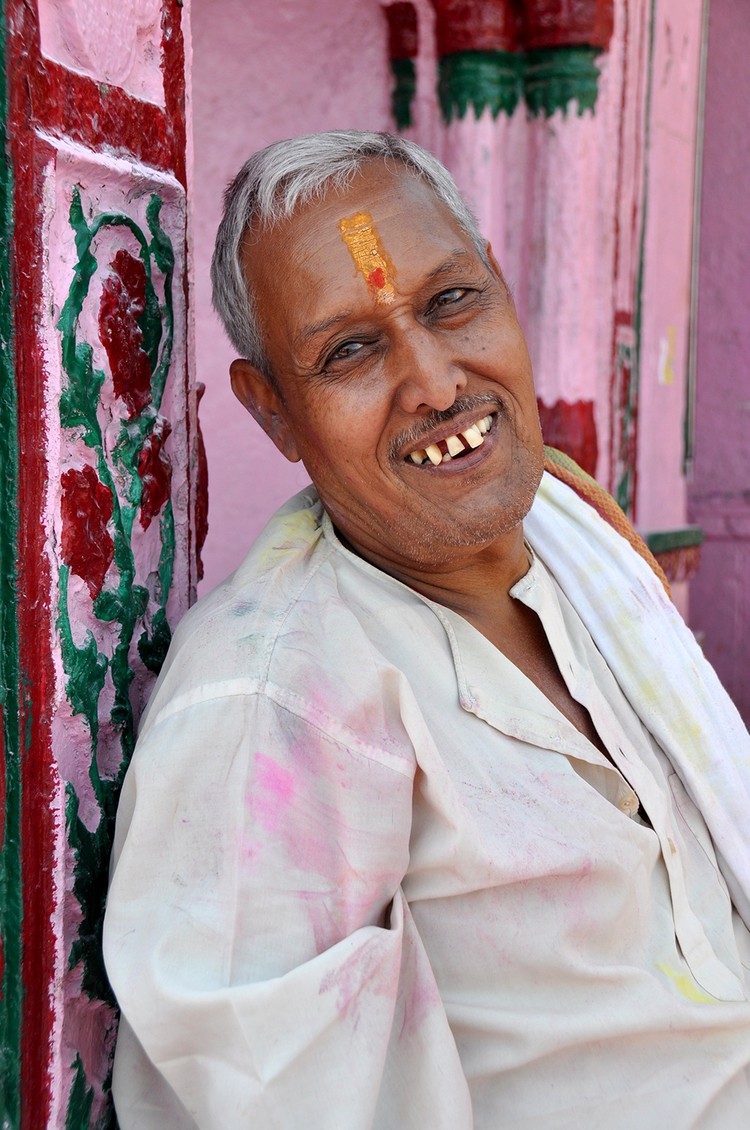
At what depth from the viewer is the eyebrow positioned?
1.45 m

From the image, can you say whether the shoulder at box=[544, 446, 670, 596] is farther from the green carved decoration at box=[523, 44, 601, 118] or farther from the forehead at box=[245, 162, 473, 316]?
the green carved decoration at box=[523, 44, 601, 118]

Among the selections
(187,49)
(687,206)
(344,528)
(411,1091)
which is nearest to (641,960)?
(411,1091)

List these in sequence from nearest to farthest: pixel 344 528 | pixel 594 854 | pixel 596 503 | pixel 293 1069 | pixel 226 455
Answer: pixel 293 1069, pixel 594 854, pixel 344 528, pixel 596 503, pixel 226 455

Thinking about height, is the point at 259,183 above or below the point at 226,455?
above

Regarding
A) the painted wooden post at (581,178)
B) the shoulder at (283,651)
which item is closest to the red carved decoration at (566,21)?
the painted wooden post at (581,178)

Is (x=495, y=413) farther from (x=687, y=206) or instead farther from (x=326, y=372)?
(x=687, y=206)

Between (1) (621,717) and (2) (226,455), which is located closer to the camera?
(1) (621,717)

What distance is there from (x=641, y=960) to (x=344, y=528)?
2.33 feet

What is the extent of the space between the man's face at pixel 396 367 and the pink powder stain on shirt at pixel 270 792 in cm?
45

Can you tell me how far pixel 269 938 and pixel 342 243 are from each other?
0.89m

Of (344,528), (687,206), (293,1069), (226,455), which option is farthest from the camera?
(687,206)

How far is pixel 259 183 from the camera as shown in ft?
4.84

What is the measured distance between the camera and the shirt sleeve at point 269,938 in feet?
3.54

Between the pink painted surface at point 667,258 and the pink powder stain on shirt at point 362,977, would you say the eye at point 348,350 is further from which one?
the pink painted surface at point 667,258
